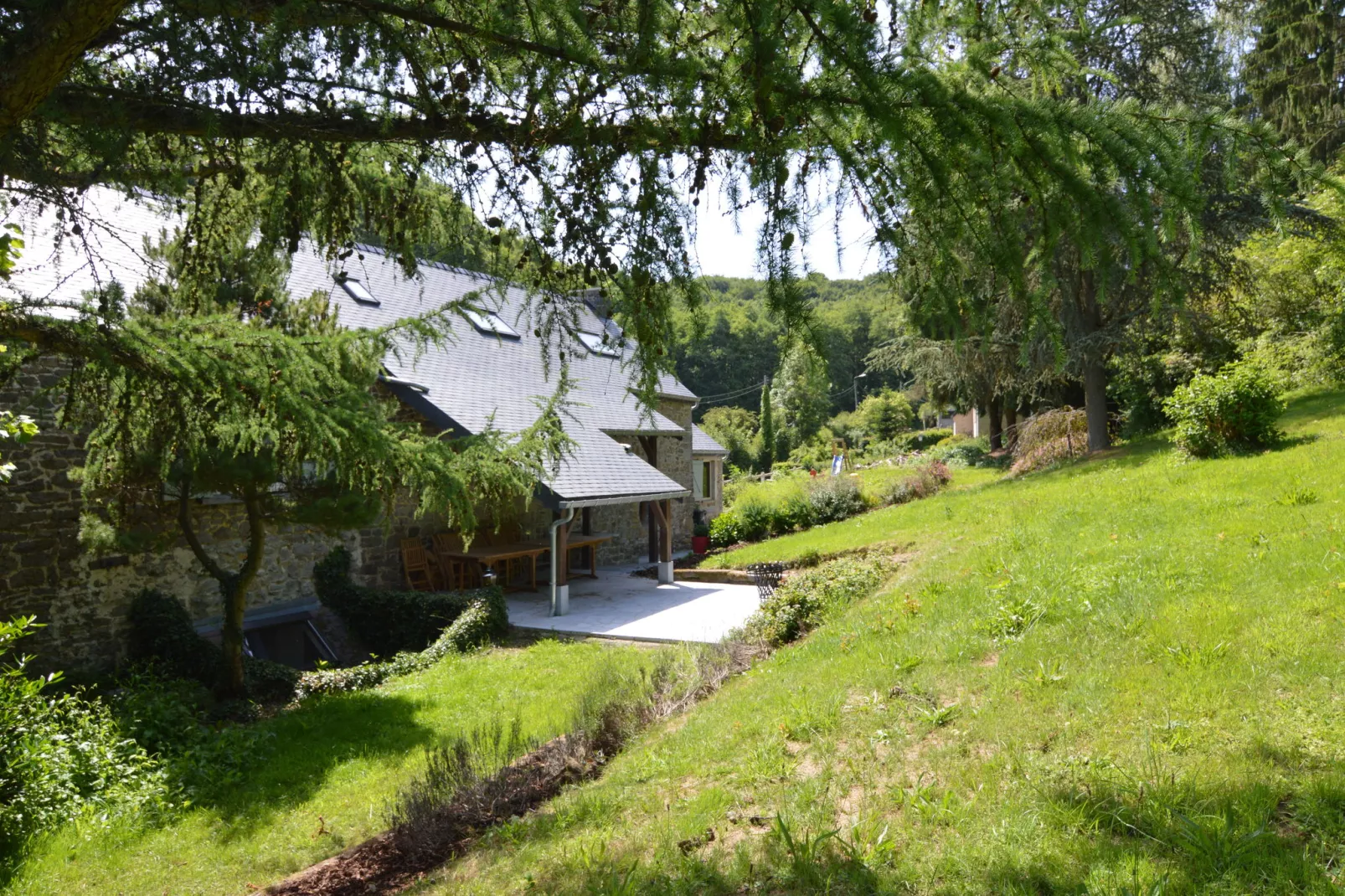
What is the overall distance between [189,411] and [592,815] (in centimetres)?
456

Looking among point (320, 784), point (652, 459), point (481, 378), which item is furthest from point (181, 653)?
point (652, 459)

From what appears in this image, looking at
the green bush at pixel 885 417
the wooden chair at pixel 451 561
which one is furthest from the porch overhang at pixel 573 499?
the green bush at pixel 885 417

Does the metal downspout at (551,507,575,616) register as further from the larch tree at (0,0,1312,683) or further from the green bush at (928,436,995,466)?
the green bush at (928,436,995,466)

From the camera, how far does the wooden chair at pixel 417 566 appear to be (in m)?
12.4

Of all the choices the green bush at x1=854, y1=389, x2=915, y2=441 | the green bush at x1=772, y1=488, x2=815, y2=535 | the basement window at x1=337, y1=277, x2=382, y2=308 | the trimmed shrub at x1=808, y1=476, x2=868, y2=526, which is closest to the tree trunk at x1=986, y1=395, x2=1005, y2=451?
the trimmed shrub at x1=808, y1=476, x2=868, y2=526

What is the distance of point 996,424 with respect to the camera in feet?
101

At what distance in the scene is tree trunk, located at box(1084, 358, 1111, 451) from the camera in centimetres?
1731

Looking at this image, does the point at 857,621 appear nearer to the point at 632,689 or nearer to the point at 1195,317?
the point at 632,689

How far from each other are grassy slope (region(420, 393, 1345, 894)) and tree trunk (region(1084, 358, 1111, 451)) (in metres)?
10.4

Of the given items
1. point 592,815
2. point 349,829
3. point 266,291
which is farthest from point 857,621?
point 266,291

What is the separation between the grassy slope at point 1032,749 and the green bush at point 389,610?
553cm

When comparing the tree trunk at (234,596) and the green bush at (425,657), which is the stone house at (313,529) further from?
the green bush at (425,657)

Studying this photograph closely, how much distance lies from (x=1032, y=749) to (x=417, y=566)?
10.5 meters

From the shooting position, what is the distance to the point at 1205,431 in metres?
11.3
